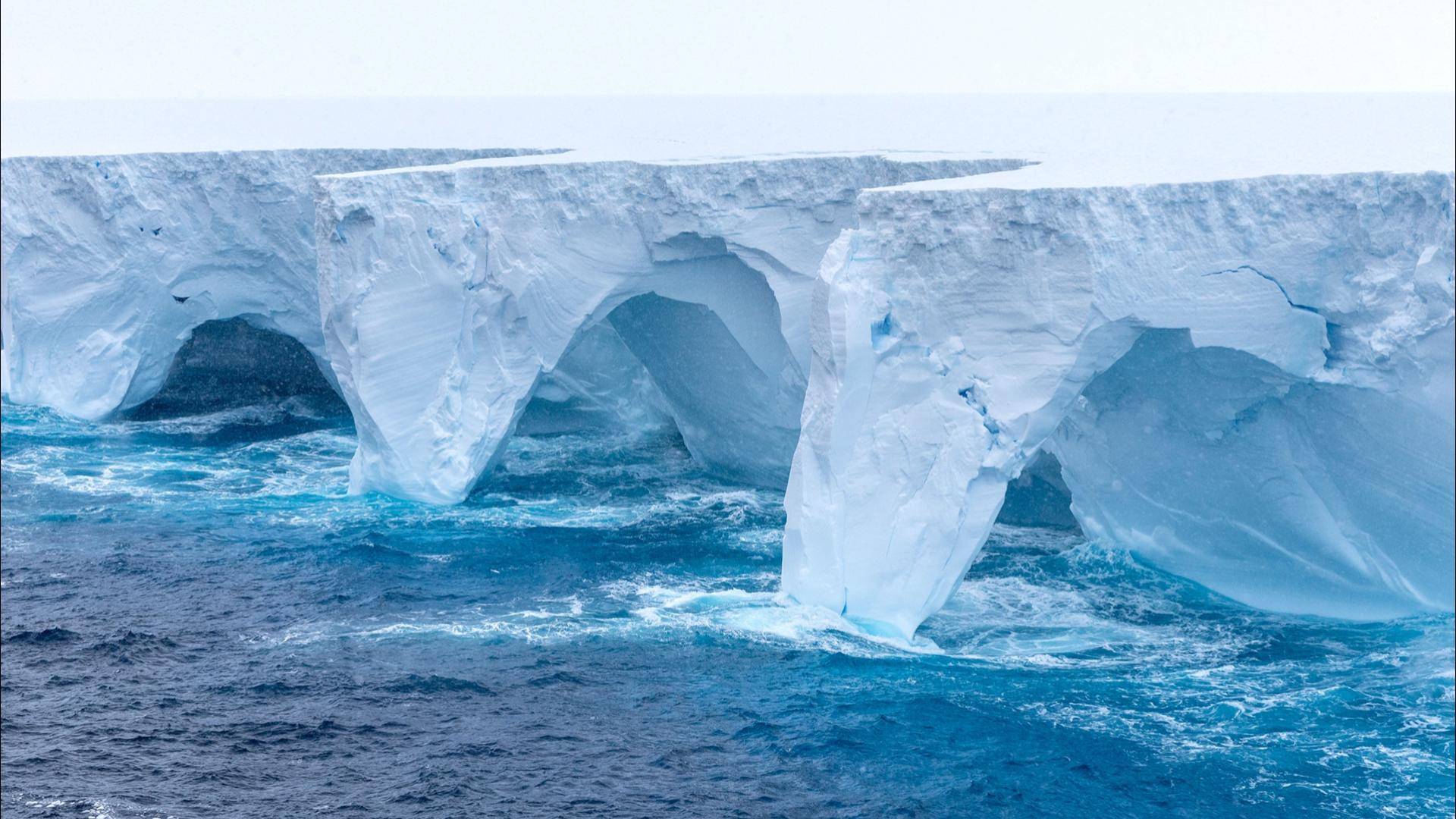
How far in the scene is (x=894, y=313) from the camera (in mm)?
12477

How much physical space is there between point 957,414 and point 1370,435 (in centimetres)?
355

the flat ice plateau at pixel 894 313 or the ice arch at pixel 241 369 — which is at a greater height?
the flat ice plateau at pixel 894 313

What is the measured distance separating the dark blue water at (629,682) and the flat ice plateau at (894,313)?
91 centimetres

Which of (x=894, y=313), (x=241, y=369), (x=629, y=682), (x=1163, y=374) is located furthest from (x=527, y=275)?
(x=241, y=369)

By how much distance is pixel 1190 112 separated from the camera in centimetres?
3131

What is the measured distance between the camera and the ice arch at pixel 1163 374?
453 inches

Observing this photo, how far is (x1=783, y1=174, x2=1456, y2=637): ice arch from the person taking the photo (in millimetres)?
11516

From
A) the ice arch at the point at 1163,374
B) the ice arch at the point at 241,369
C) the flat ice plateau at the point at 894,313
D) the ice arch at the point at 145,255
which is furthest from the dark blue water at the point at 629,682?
the ice arch at the point at 241,369

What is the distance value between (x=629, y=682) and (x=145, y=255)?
12380 mm

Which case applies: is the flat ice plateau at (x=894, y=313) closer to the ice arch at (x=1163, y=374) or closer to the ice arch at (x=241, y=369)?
the ice arch at (x=1163, y=374)

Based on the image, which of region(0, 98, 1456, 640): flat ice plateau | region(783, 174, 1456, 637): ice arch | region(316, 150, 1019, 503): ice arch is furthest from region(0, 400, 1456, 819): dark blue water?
region(316, 150, 1019, 503): ice arch

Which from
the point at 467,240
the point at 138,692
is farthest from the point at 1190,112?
the point at 138,692

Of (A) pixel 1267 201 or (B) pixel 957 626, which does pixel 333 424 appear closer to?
(B) pixel 957 626

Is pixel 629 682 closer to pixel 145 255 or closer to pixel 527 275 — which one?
pixel 527 275
